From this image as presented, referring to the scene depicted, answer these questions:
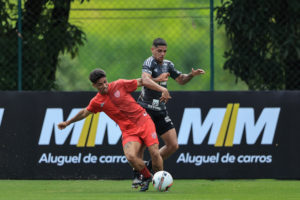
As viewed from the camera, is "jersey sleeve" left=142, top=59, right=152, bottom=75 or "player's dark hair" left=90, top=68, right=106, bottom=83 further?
"jersey sleeve" left=142, top=59, right=152, bottom=75

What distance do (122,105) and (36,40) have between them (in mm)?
3702

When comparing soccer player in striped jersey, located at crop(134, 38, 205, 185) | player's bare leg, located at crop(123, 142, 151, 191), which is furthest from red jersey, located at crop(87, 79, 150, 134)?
soccer player in striped jersey, located at crop(134, 38, 205, 185)

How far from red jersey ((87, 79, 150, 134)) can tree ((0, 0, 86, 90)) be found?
329 cm

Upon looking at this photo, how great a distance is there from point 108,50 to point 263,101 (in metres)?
3.28

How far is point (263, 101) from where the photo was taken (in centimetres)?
1271

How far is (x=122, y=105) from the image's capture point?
Answer: 408 inches

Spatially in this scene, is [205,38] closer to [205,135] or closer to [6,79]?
[205,135]

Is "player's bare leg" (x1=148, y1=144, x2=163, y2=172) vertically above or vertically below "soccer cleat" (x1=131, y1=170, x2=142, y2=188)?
above

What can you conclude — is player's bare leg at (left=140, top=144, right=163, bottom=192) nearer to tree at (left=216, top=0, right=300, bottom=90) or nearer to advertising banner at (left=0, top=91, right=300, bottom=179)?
advertising banner at (left=0, top=91, right=300, bottom=179)

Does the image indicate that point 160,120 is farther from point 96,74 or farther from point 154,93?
point 96,74

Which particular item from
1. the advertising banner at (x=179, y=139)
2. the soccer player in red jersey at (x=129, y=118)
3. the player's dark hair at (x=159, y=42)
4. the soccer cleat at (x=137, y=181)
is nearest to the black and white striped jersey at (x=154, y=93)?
the player's dark hair at (x=159, y=42)

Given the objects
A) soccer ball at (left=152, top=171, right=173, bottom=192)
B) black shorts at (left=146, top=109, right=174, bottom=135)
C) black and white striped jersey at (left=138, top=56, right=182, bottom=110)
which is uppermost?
black and white striped jersey at (left=138, top=56, right=182, bottom=110)
